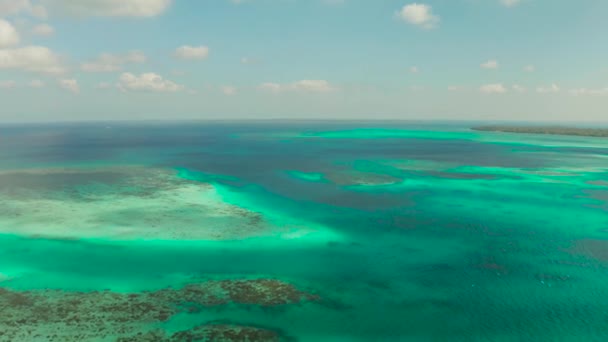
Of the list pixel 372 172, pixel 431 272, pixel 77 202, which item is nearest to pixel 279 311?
pixel 431 272

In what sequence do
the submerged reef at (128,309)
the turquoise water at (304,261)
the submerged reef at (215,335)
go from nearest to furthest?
the submerged reef at (215,335)
the submerged reef at (128,309)
the turquoise water at (304,261)

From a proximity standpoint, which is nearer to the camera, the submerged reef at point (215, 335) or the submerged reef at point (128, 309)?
the submerged reef at point (215, 335)

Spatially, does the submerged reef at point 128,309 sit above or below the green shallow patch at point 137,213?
below

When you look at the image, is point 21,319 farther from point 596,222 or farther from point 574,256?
point 596,222

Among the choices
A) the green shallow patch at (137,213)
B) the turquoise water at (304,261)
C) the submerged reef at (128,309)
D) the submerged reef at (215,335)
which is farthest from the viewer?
the green shallow patch at (137,213)

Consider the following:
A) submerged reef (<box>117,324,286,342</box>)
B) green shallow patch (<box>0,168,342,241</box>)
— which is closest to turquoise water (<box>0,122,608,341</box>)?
submerged reef (<box>117,324,286,342</box>)

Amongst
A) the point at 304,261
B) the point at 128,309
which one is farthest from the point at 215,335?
the point at 304,261

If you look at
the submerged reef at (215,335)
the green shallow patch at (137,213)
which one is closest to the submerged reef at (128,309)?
the submerged reef at (215,335)

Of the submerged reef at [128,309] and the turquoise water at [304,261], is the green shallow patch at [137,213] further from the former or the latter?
the submerged reef at [128,309]

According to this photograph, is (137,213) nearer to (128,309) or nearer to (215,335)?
(128,309)
